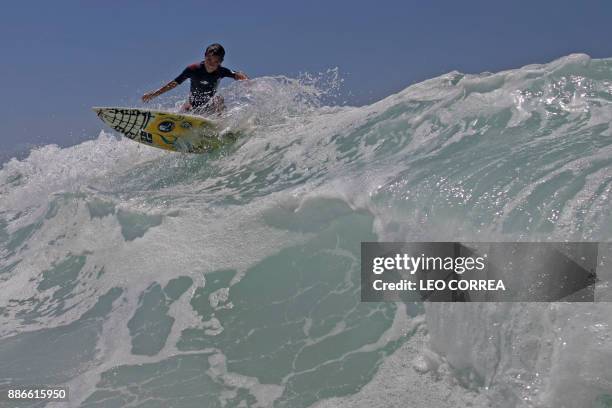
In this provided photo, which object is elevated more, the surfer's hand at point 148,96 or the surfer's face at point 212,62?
the surfer's face at point 212,62

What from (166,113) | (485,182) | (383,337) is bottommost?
(383,337)

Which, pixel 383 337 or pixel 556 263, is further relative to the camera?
pixel 383 337

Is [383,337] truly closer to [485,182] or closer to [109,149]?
[485,182]

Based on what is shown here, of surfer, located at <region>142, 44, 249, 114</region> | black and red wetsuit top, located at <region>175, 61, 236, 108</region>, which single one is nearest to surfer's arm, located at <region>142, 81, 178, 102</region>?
surfer, located at <region>142, 44, 249, 114</region>

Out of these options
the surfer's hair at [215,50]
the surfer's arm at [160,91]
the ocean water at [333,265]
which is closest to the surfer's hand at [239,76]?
the surfer's hair at [215,50]

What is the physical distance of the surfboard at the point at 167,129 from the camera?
31.4ft

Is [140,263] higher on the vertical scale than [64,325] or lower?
higher

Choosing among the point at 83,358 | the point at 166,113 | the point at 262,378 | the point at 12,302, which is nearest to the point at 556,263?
the point at 262,378

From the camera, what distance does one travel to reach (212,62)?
378 inches

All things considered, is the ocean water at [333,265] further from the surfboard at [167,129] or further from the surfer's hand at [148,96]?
the surfer's hand at [148,96]

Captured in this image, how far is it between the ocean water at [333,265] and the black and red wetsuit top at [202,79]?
5.16 ft

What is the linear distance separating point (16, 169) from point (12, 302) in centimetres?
903

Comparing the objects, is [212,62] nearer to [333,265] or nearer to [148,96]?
[148,96]

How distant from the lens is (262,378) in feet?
14.1
